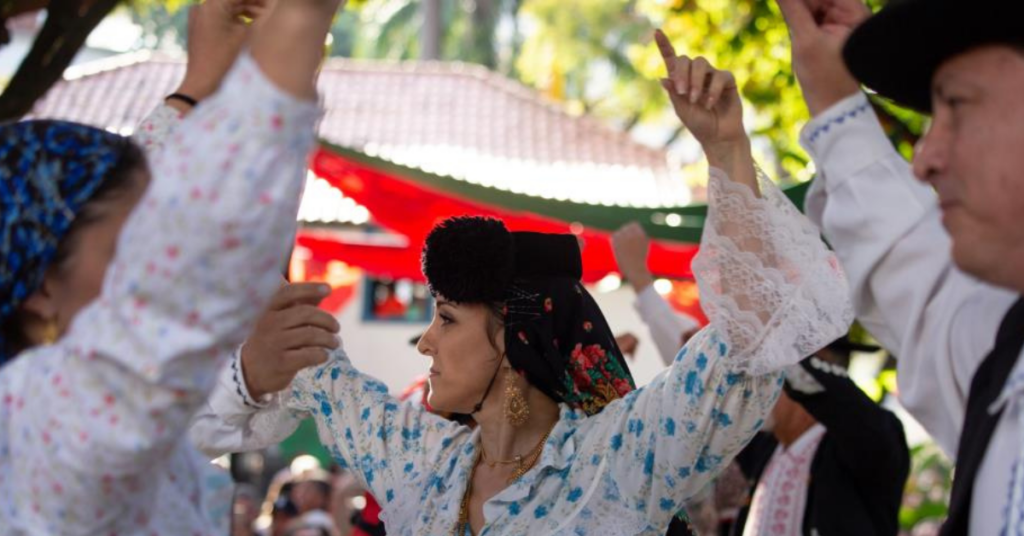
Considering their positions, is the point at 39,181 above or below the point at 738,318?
above

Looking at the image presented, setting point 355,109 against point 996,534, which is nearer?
point 996,534

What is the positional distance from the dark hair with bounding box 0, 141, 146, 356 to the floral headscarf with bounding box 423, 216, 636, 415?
1328 mm

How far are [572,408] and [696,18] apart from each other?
174 inches

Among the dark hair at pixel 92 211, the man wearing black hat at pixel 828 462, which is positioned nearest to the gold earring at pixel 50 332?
the dark hair at pixel 92 211

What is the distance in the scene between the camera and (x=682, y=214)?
5863mm

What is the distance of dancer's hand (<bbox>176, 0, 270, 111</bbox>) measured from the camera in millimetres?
2100

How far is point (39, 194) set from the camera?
1.59 metres

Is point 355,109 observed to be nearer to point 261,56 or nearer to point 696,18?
point 696,18

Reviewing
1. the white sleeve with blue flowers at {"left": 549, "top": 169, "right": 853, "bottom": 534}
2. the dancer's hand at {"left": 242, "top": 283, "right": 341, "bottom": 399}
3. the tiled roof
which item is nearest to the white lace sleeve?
the white sleeve with blue flowers at {"left": 549, "top": 169, "right": 853, "bottom": 534}

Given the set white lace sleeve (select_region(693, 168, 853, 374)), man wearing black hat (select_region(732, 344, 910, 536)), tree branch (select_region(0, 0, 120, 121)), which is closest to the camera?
white lace sleeve (select_region(693, 168, 853, 374))

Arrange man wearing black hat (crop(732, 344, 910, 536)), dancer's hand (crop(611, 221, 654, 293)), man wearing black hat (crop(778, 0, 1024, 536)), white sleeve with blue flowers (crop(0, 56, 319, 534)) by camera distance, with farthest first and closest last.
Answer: dancer's hand (crop(611, 221, 654, 293)) < man wearing black hat (crop(732, 344, 910, 536)) < man wearing black hat (crop(778, 0, 1024, 536)) < white sleeve with blue flowers (crop(0, 56, 319, 534))

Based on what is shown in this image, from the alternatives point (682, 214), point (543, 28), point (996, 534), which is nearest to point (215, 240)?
point (996, 534)

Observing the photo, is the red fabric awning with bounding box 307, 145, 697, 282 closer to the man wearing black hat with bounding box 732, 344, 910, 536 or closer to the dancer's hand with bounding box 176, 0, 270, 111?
the man wearing black hat with bounding box 732, 344, 910, 536

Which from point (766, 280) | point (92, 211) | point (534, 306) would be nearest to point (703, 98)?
point (766, 280)
